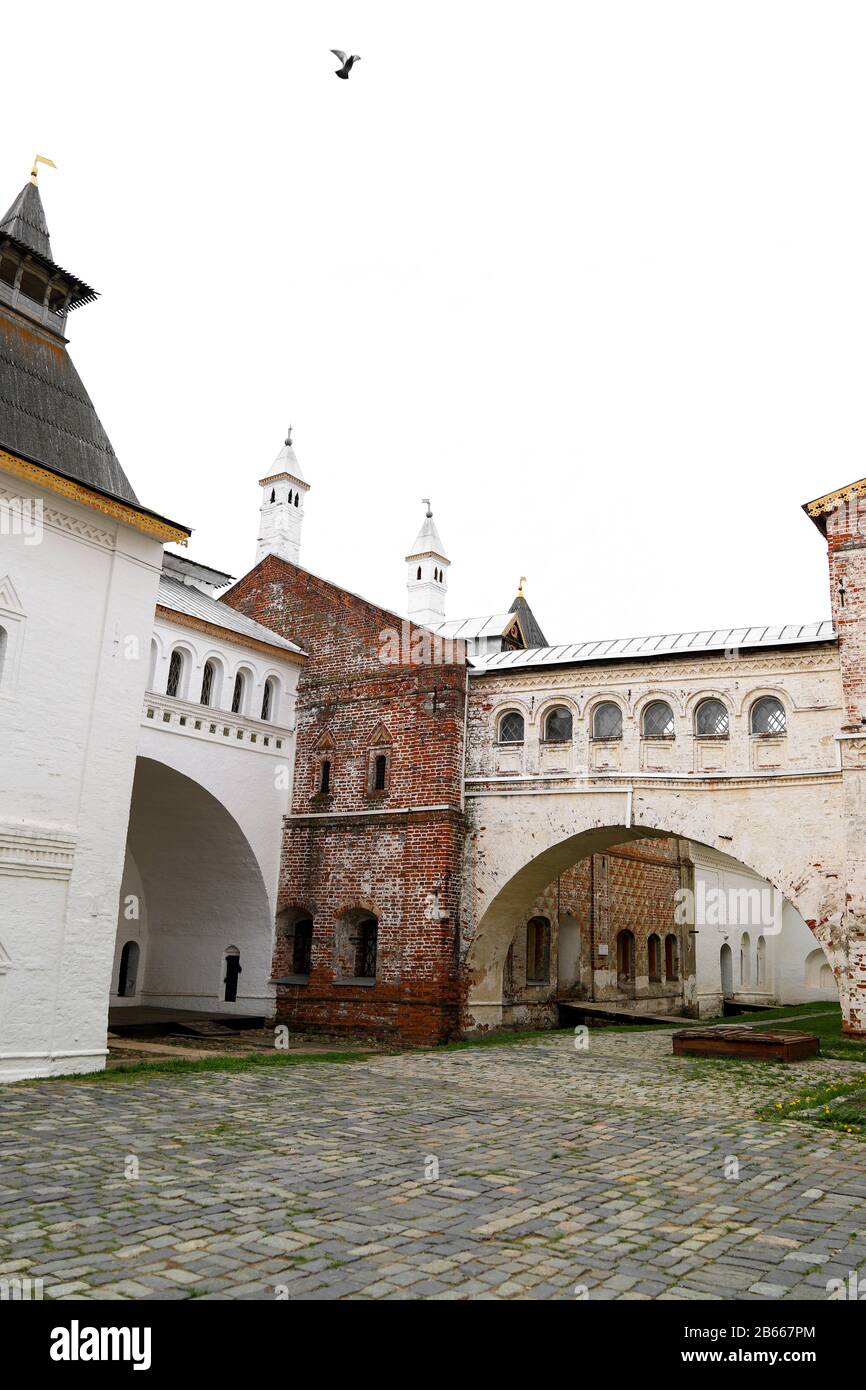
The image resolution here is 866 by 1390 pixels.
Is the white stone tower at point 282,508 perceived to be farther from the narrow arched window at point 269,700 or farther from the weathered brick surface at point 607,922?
the weathered brick surface at point 607,922

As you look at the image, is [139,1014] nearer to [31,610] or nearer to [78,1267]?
[31,610]

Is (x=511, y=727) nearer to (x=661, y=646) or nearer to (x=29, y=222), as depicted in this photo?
(x=661, y=646)

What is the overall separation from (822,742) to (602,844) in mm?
4292

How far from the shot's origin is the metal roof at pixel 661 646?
16.0m

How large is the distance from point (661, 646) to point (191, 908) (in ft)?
33.4

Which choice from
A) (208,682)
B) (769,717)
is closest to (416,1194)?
(769,717)

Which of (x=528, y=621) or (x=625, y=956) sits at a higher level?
(x=528, y=621)

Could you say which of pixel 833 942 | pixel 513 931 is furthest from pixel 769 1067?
pixel 513 931

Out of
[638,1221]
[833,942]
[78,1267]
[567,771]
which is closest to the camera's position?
[78,1267]

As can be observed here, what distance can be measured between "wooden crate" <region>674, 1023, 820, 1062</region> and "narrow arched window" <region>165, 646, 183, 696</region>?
984 centimetres

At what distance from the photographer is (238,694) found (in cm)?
1892

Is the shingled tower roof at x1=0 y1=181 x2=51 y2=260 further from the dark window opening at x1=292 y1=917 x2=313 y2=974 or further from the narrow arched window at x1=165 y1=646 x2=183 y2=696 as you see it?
the dark window opening at x1=292 y1=917 x2=313 y2=974

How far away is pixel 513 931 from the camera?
1852 centimetres

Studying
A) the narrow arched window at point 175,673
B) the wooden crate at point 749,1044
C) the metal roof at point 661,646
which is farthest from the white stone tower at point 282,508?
the wooden crate at point 749,1044
